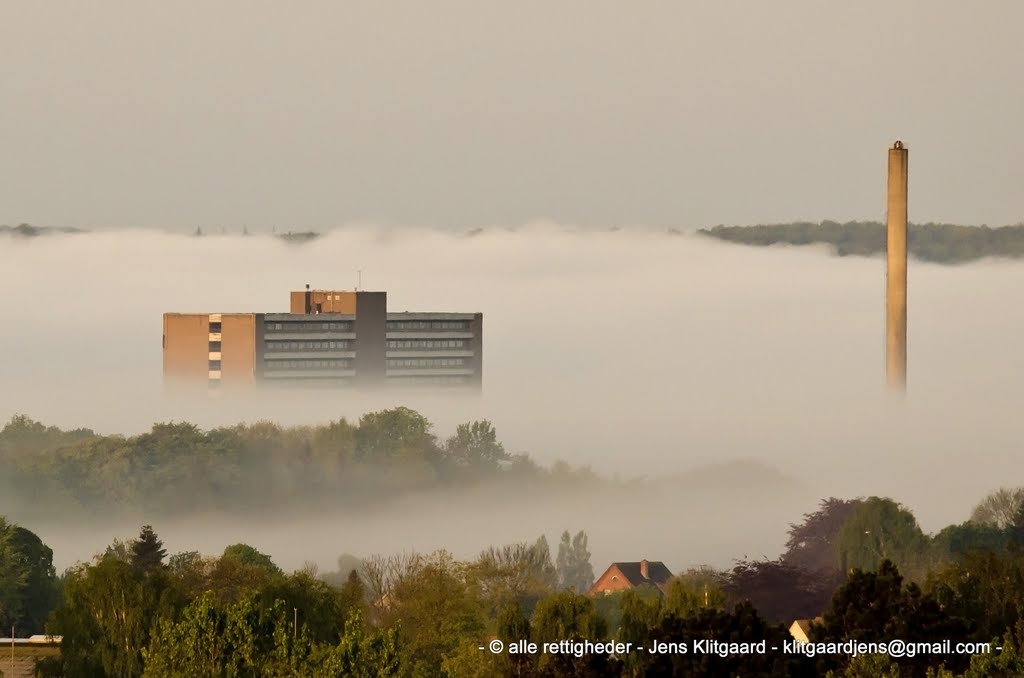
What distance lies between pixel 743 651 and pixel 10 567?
8629 centimetres

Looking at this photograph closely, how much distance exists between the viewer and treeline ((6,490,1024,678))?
88750 millimetres

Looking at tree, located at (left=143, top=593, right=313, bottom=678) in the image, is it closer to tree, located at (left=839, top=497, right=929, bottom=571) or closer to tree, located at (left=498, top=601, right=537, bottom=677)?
tree, located at (left=498, top=601, right=537, bottom=677)

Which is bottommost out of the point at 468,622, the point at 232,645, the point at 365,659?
the point at 468,622

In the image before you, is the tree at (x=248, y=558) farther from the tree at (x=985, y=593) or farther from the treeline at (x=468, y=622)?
the tree at (x=985, y=593)

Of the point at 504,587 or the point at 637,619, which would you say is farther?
the point at 504,587

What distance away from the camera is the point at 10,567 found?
540 ft

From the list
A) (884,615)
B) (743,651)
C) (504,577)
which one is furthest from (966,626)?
(504,577)

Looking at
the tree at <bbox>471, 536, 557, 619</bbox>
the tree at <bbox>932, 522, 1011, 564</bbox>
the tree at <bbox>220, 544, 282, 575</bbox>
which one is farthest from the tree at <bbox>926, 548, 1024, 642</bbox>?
the tree at <bbox>932, 522, 1011, 564</bbox>

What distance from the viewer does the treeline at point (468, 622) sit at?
291 feet

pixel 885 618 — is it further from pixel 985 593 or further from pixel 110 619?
pixel 110 619

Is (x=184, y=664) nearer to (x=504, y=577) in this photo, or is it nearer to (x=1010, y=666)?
(x=1010, y=666)

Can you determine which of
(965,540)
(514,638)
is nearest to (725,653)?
(514,638)

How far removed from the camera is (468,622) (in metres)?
132

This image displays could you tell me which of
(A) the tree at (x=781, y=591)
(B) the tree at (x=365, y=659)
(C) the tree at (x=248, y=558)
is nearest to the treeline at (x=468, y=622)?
(B) the tree at (x=365, y=659)
